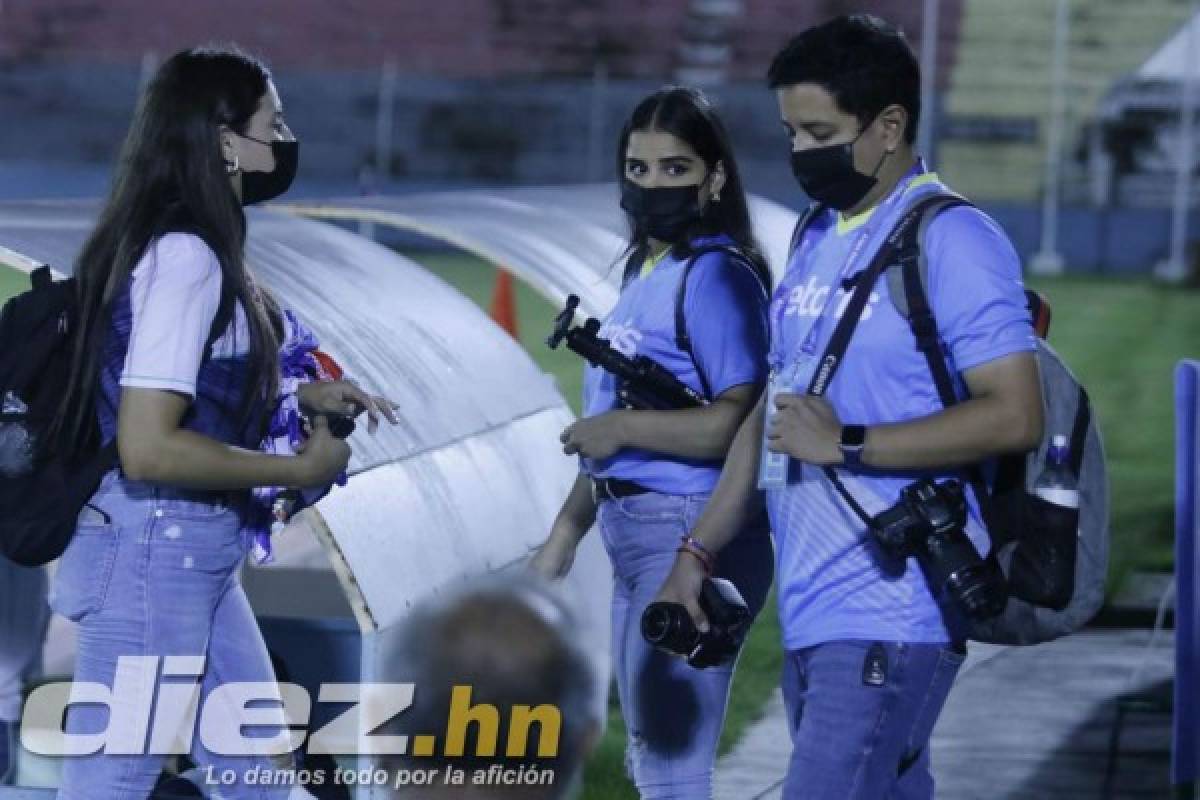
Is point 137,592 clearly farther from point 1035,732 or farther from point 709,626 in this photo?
point 1035,732

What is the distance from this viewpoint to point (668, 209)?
4.54m

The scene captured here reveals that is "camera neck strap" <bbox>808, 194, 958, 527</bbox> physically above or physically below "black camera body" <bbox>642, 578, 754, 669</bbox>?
above

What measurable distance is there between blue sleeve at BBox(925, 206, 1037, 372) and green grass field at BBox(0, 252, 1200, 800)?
121 inches

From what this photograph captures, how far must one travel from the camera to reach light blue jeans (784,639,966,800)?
11.2 ft

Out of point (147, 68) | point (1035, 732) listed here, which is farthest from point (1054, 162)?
point (1035, 732)

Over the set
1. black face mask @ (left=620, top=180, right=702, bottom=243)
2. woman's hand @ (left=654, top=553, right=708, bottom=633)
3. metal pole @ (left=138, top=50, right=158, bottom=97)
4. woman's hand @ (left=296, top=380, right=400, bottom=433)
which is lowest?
metal pole @ (left=138, top=50, right=158, bottom=97)

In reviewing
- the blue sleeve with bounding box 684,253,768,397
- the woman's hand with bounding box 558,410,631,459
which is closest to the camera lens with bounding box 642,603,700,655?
the woman's hand with bounding box 558,410,631,459

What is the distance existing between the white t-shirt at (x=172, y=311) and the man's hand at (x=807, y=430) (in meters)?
0.93

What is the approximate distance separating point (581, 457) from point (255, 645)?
0.85 meters

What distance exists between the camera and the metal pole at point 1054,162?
29672mm

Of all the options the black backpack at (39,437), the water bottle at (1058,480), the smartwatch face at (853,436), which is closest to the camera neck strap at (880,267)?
the smartwatch face at (853,436)

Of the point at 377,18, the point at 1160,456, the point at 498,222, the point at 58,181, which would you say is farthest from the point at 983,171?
the point at 498,222

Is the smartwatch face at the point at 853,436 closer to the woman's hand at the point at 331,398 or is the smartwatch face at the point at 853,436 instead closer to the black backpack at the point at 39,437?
the woman's hand at the point at 331,398

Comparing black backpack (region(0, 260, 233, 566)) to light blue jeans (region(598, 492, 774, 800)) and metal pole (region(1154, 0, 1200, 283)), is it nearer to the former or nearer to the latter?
light blue jeans (region(598, 492, 774, 800))
